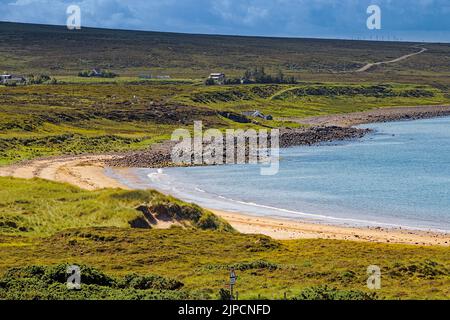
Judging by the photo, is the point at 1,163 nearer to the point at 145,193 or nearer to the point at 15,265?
the point at 145,193

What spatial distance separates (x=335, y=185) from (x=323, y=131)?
161ft

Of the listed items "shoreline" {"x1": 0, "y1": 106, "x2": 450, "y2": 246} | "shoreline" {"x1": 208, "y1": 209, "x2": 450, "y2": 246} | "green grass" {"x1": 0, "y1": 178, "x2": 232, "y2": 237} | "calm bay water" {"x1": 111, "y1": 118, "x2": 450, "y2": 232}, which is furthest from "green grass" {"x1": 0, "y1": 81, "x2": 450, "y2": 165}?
"shoreline" {"x1": 208, "y1": 209, "x2": 450, "y2": 246}

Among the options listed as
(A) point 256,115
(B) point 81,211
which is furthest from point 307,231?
(A) point 256,115

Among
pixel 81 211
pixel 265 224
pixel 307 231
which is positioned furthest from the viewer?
pixel 265 224

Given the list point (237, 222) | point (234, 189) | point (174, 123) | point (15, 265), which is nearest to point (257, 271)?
point (15, 265)

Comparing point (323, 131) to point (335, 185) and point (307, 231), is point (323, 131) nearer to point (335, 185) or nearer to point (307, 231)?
point (335, 185)

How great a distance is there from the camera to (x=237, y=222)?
156 feet

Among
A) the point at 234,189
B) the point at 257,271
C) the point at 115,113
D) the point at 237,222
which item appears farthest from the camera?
the point at 115,113

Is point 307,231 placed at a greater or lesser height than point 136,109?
lesser

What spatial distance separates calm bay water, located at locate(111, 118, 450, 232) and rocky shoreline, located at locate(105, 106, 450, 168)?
4.43 metres

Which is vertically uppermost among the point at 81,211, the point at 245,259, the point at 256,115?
the point at 256,115

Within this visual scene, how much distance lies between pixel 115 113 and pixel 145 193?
70.3 meters

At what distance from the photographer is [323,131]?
374 feet

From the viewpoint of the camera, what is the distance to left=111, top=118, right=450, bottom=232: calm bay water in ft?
170
